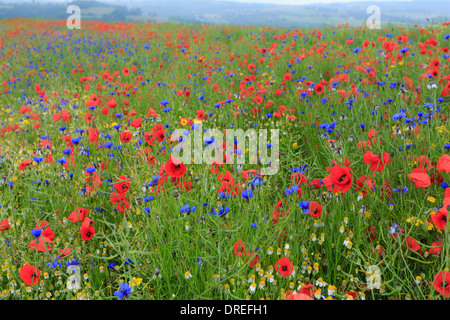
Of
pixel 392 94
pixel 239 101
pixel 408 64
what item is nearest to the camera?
pixel 392 94

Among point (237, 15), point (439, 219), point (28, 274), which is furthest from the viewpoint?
point (237, 15)

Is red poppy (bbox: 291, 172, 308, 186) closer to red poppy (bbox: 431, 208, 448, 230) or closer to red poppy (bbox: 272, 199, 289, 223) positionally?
red poppy (bbox: 272, 199, 289, 223)

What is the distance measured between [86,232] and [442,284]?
177cm

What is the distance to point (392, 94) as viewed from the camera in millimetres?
3404

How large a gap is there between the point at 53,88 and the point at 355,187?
18.0 ft

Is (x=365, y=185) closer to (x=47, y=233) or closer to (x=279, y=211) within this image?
(x=279, y=211)

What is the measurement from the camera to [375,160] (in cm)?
179

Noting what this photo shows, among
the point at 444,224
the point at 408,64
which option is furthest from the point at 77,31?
the point at 444,224

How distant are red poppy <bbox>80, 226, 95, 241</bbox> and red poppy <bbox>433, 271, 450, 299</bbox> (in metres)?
1.71

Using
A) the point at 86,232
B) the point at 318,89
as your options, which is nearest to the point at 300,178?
the point at 86,232

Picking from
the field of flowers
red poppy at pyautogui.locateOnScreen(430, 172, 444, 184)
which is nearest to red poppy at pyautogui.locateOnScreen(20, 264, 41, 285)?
the field of flowers
